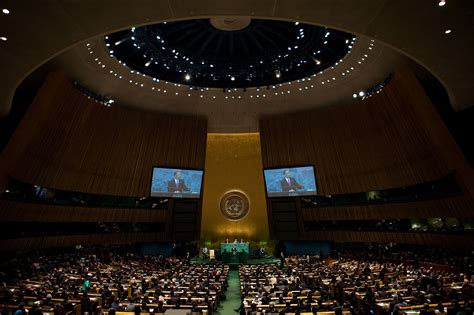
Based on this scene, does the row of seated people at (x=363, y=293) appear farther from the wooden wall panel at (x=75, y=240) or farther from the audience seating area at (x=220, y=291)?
the wooden wall panel at (x=75, y=240)

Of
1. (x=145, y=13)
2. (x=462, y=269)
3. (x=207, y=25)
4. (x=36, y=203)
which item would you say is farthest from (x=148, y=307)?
(x=207, y=25)

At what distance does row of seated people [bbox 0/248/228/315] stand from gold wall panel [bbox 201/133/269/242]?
11341 millimetres

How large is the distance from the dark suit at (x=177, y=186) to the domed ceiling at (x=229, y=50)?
850cm

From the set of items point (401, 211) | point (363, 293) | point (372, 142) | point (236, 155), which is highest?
point (236, 155)

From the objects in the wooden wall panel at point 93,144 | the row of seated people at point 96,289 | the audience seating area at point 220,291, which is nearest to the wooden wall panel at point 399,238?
the audience seating area at point 220,291

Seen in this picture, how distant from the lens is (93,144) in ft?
76.3

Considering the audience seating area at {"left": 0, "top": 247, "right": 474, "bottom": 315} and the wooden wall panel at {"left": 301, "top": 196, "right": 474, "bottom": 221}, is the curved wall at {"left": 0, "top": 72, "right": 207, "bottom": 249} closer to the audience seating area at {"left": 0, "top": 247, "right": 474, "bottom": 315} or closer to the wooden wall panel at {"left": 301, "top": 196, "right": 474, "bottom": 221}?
the audience seating area at {"left": 0, "top": 247, "right": 474, "bottom": 315}

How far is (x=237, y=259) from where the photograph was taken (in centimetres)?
2552

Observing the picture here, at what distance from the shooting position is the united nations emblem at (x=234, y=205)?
32031 millimetres

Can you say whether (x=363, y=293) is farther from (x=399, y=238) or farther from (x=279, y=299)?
(x=399, y=238)

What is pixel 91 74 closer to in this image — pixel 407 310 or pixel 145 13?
pixel 145 13

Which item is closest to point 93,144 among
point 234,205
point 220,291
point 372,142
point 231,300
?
point 234,205

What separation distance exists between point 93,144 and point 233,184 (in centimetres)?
1445

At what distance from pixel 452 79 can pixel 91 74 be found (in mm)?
21934
